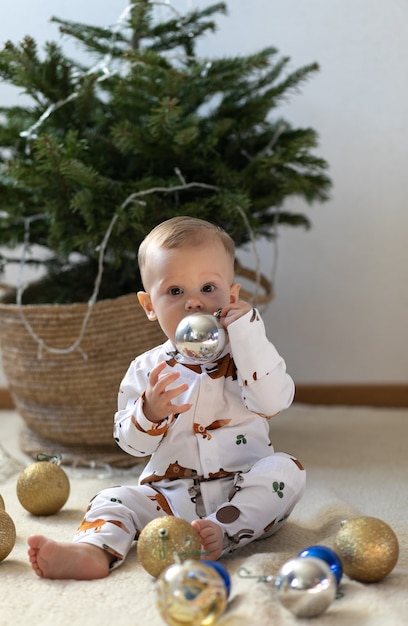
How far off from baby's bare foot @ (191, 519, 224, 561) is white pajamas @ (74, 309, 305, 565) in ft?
0.09

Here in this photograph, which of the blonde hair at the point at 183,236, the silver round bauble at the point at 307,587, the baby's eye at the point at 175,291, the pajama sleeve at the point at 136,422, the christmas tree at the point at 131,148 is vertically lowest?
the silver round bauble at the point at 307,587

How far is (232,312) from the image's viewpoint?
104cm

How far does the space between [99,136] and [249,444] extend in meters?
0.69

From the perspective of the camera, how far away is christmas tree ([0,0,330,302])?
140 cm

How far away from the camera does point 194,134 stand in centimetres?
138

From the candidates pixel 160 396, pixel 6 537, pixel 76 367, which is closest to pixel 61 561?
pixel 6 537

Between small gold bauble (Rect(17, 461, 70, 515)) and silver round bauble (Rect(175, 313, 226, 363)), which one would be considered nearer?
silver round bauble (Rect(175, 313, 226, 363))

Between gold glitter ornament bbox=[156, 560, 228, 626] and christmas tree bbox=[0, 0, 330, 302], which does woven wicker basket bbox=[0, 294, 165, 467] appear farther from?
gold glitter ornament bbox=[156, 560, 228, 626]

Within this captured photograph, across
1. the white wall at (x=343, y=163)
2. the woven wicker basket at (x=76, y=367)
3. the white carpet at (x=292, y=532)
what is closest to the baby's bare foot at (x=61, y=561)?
the white carpet at (x=292, y=532)

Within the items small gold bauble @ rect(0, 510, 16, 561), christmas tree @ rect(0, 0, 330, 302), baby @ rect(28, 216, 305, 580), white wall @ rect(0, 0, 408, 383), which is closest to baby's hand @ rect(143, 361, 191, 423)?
baby @ rect(28, 216, 305, 580)

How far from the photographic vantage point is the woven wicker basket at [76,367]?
1476 millimetres

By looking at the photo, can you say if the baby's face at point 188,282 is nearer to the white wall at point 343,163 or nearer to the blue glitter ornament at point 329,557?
the blue glitter ornament at point 329,557

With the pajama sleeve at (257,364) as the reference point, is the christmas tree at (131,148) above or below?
above

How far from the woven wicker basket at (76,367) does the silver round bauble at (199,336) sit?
0.49 meters
